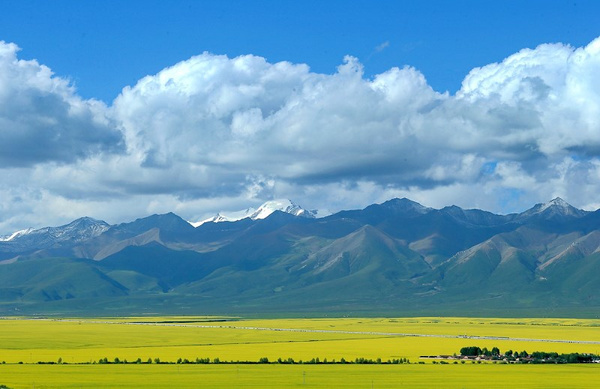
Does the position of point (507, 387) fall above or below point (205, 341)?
below

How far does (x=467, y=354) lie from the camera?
148 m

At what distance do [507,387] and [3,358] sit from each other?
82.8 metres

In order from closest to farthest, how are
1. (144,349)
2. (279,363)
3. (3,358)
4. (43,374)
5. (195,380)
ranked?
(195,380)
(43,374)
(279,363)
(3,358)
(144,349)

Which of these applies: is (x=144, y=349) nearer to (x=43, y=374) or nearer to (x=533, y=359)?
(x=43, y=374)

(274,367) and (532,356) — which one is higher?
(532,356)

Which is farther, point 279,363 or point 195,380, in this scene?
point 279,363

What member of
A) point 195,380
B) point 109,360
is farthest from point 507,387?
point 109,360

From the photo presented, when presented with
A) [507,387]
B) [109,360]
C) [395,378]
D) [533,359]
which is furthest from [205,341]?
[507,387]

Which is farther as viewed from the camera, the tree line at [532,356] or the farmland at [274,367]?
the tree line at [532,356]

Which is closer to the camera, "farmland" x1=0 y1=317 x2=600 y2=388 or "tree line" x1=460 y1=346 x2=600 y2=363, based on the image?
"farmland" x1=0 y1=317 x2=600 y2=388

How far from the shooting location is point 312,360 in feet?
449

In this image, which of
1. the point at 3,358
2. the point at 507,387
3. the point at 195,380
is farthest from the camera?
the point at 3,358

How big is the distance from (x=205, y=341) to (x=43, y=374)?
78.2m

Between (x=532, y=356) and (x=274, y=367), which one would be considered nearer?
(x=274, y=367)
